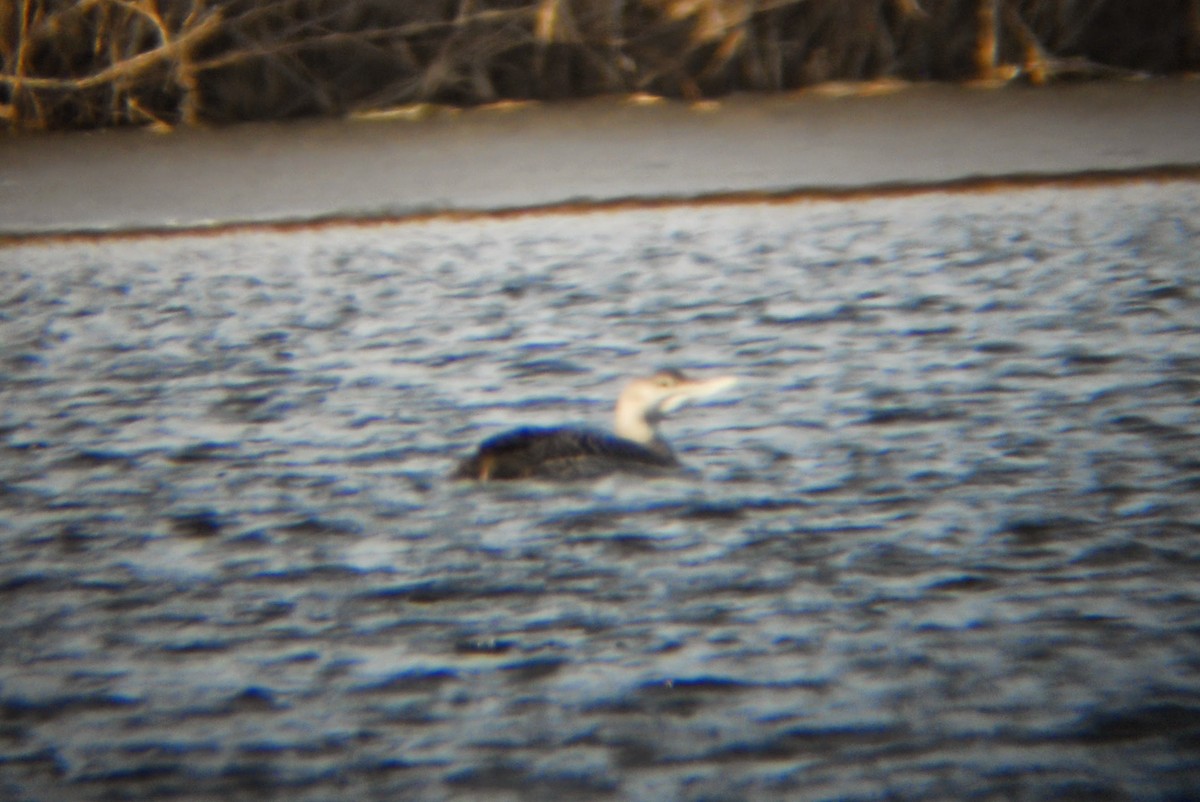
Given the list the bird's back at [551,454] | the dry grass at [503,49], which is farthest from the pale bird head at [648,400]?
the dry grass at [503,49]

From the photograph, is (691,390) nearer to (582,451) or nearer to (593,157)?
(582,451)

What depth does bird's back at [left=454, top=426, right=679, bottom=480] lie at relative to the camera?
4.11 metres

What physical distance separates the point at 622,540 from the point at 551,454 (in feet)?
1.42

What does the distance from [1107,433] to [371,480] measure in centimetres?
189

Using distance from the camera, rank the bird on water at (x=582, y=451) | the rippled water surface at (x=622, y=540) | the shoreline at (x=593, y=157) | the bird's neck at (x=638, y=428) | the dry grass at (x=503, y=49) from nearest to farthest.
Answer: the rippled water surface at (x=622, y=540) → the bird on water at (x=582, y=451) → the bird's neck at (x=638, y=428) → the shoreline at (x=593, y=157) → the dry grass at (x=503, y=49)

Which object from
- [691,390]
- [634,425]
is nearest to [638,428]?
[634,425]

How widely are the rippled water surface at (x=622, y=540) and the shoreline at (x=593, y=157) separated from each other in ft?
5.68

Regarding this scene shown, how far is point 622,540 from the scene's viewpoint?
3754 millimetres

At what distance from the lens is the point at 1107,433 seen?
4.41 meters

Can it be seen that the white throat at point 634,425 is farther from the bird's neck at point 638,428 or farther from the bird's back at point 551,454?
the bird's back at point 551,454

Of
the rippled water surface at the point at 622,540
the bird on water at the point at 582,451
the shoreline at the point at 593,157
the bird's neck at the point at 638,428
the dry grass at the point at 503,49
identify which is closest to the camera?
the rippled water surface at the point at 622,540

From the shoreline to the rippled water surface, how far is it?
5.68 feet

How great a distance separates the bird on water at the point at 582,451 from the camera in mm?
4113

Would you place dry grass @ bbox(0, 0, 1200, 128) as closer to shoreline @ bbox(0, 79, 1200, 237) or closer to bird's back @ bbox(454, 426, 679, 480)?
shoreline @ bbox(0, 79, 1200, 237)
